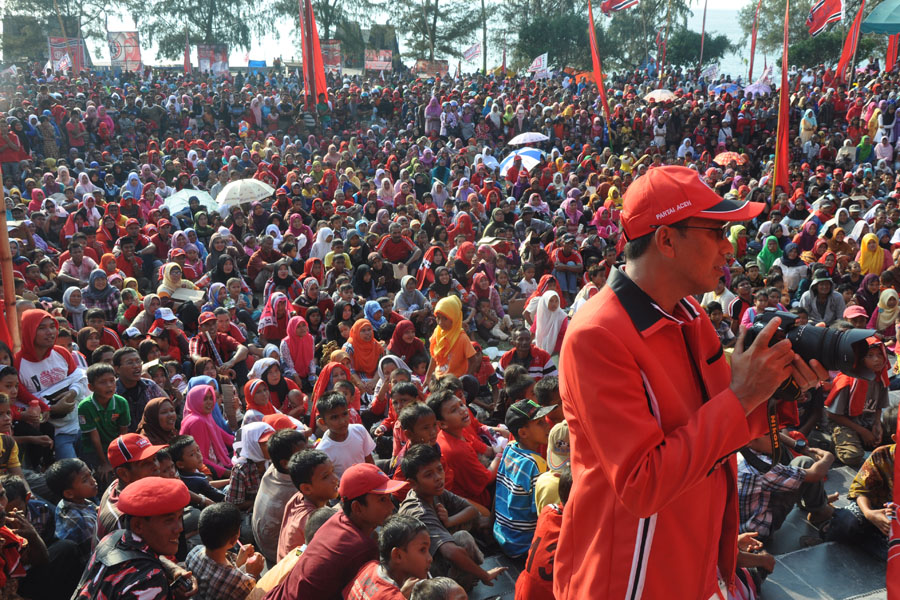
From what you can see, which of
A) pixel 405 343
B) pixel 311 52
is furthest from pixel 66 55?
pixel 405 343

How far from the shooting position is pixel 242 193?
12.2m

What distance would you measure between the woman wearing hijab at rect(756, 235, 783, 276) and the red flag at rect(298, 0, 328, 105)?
34.0 feet

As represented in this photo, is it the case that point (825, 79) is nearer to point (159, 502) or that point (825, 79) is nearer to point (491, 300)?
point (491, 300)

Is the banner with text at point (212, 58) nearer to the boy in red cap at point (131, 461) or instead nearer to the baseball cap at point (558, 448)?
the boy in red cap at point (131, 461)

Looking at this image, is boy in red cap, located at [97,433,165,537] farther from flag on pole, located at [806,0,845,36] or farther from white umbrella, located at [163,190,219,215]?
flag on pole, located at [806,0,845,36]

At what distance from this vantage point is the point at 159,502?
3.21 m

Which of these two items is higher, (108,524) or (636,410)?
(636,410)

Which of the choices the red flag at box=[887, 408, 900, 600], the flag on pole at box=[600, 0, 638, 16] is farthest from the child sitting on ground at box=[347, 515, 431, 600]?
the flag on pole at box=[600, 0, 638, 16]

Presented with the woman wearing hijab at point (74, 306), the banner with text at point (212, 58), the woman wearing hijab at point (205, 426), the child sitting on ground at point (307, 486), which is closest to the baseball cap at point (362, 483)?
the child sitting on ground at point (307, 486)

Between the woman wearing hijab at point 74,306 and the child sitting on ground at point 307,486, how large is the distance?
5.02m

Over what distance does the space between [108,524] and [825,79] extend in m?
25.1

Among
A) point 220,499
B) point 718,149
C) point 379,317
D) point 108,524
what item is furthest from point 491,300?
point 718,149

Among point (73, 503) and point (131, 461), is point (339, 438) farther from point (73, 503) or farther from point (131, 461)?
point (73, 503)

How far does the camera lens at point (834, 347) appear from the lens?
4.65ft
